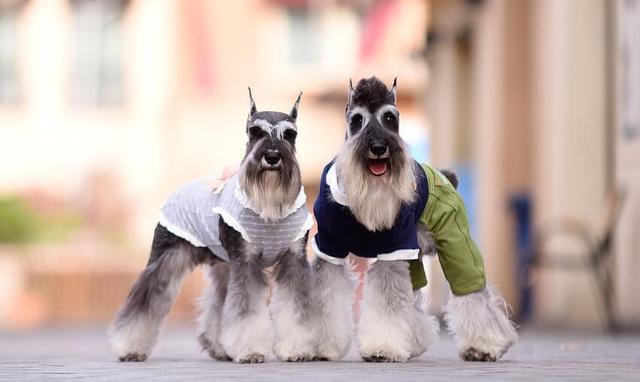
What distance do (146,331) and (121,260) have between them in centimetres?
2007

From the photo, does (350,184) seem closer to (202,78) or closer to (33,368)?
(33,368)

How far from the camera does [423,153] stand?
3219 cm

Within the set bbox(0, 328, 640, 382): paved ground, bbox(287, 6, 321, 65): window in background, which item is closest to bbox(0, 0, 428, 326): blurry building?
bbox(287, 6, 321, 65): window in background

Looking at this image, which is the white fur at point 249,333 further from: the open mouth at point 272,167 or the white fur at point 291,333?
the open mouth at point 272,167

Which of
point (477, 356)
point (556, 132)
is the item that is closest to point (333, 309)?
point (477, 356)

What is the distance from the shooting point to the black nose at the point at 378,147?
8.89 metres

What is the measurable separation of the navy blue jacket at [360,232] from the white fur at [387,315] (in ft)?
0.34

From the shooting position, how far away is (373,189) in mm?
9055

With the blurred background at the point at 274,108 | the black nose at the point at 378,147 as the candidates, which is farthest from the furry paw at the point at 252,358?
the blurred background at the point at 274,108

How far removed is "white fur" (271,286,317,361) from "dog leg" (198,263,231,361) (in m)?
0.80

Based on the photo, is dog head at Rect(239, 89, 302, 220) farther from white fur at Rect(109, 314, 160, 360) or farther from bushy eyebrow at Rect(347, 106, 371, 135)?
white fur at Rect(109, 314, 160, 360)

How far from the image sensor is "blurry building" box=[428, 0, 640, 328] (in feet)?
53.7

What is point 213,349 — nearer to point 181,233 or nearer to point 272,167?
point 181,233

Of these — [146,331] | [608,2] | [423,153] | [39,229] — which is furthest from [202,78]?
[146,331]
